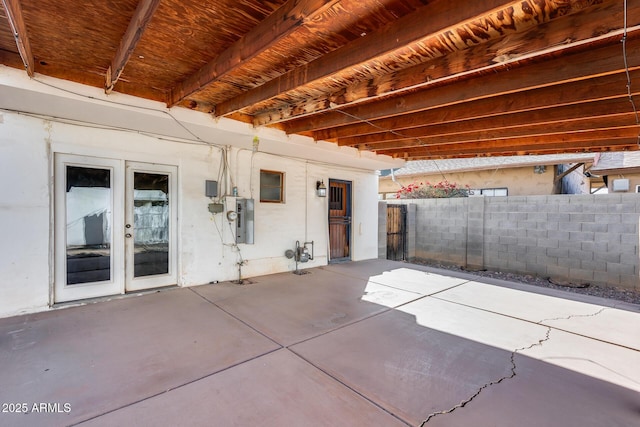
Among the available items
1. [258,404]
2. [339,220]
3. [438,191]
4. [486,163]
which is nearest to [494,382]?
[258,404]

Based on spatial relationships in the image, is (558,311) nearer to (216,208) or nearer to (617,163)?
(216,208)

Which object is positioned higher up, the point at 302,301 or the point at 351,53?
the point at 351,53

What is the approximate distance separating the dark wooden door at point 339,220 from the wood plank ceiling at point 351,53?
10.8 ft

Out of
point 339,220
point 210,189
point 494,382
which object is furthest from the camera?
point 339,220

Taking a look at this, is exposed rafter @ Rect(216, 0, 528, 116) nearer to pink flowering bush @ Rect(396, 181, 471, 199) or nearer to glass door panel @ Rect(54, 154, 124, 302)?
glass door panel @ Rect(54, 154, 124, 302)

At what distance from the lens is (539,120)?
12.7 feet

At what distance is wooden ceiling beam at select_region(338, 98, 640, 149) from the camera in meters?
3.48

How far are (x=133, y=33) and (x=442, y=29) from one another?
7.26 feet

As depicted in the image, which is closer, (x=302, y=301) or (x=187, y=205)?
(x=302, y=301)

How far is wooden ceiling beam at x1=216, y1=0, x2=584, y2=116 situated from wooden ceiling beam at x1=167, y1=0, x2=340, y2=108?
0.67 metres

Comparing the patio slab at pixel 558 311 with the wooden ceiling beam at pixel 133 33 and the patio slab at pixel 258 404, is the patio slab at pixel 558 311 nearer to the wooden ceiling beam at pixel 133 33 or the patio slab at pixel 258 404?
the patio slab at pixel 258 404

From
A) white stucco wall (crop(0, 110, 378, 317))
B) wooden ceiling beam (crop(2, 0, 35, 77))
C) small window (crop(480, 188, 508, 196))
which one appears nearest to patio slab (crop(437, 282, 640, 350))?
white stucco wall (crop(0, 110, 378, 317))

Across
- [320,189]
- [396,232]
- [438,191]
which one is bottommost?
[396,232]

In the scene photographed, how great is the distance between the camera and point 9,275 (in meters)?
3.57
